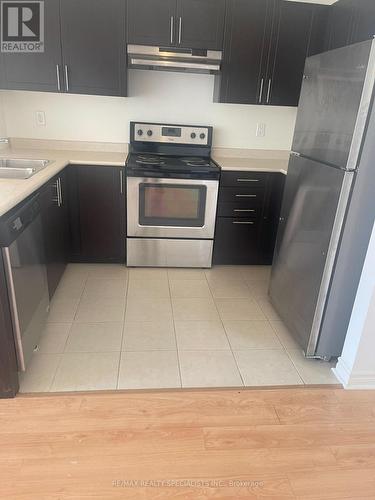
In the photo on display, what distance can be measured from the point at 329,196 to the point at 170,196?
1.39m

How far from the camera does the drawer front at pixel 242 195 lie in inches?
115

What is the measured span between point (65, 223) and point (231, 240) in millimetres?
1368

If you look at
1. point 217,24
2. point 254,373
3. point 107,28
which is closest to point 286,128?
point 217,24

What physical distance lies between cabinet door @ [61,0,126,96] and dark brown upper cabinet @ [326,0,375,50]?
5.24 feet

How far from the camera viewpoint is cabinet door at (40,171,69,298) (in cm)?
216

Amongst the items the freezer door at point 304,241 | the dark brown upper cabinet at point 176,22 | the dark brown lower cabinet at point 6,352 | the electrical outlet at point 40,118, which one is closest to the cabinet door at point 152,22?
the dark brown upper cabinet at point 176,22

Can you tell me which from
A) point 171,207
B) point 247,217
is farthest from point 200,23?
point 247,217

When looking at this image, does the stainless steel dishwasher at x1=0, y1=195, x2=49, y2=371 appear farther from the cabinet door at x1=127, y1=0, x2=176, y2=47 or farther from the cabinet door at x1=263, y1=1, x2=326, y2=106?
the cabinet door at x1=263, y1=1, x2=326, y2=106

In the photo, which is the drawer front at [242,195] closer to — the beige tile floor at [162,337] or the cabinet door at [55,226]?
the beige tile floor at [162,337]

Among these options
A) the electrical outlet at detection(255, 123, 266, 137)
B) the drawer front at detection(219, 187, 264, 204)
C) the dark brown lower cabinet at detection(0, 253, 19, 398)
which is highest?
the electrical outlet at detection(255, 123, 266, 137)

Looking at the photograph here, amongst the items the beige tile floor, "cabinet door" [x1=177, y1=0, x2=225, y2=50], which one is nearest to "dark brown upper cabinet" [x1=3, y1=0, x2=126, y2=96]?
"cabinet door" [x1=177, y1=0, x2=225, y2=50]

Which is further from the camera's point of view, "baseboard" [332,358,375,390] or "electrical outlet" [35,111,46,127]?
"electrical outlet" [35,111,46,127]

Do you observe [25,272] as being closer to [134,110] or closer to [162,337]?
[162,337]

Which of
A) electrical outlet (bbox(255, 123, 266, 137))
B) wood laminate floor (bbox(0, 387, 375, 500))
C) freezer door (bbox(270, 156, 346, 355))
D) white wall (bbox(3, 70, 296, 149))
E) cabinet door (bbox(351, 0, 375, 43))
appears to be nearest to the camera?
wood laminate floor (bbox(0, 387, 375, 500))
